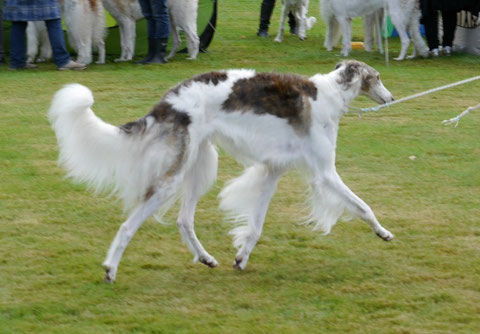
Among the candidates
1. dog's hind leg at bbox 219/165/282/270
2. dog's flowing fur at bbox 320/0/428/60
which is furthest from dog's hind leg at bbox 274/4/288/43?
dog's hind leg at bbox 219/165/282/270

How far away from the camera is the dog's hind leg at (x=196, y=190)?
509cm

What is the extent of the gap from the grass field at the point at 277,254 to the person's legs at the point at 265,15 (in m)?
6.01

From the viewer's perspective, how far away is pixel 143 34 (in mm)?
12742

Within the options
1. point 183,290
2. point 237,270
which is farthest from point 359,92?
point 183,290

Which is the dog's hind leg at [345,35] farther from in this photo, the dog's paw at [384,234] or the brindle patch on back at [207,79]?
the brindle patch on back at [207,79]

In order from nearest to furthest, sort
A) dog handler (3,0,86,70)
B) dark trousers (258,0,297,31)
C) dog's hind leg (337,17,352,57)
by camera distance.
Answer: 1. dog handler (3,0,86,70)
2. dog's hind leg (337,17,352,57)
3. dark trousers (258,0,297,31)

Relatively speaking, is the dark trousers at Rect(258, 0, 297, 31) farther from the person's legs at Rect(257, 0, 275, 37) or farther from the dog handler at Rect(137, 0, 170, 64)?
the dog handler at Rect(137, 0, 170, 64)

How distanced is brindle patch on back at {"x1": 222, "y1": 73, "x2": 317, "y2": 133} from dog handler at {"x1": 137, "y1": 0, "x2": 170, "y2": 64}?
6887mm

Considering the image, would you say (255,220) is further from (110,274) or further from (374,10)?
(374,10)

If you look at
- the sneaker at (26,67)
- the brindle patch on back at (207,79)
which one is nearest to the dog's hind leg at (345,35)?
the sneaker at (26,67)

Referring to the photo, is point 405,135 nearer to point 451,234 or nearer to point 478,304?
point 451,234

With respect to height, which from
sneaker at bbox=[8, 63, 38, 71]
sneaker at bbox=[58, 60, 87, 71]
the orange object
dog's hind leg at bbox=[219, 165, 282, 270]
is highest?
dog's hind leg at bbox=[219, 165, 282, 270]

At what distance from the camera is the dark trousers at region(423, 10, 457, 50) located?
1248 centimetres

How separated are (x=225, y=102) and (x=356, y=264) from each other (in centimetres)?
135
